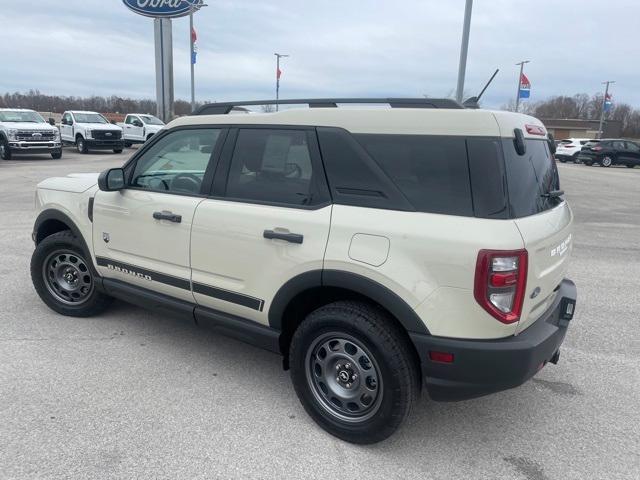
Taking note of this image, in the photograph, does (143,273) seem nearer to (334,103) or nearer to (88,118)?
(334,103)

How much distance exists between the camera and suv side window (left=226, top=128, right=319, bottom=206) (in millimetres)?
2871

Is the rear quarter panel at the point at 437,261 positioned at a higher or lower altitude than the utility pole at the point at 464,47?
lower

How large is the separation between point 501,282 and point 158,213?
2303 mm

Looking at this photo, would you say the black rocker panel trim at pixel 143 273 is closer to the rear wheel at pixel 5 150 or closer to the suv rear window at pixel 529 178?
the suv rear window at pixel 529 178

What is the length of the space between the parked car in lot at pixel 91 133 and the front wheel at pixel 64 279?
20.2 metres

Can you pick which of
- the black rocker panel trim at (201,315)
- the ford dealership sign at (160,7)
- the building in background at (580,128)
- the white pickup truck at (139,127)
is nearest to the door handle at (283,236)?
the black rocker panel trim at (201,315)

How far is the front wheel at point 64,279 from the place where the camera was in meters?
4.21

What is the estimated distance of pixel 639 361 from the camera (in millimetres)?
3807

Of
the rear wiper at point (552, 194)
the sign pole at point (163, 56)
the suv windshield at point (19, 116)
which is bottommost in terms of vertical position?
the rear wiper at point (552, 194)

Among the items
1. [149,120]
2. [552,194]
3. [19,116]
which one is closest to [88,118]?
[149,120]

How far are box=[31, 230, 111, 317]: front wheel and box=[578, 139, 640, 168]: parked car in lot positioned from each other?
30.3m

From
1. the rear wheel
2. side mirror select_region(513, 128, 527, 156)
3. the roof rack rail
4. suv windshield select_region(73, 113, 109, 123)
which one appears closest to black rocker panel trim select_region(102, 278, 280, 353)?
the roof rack rail

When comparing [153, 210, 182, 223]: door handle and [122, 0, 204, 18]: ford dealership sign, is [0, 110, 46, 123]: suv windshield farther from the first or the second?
[153, 210, 182, 223]: door handle

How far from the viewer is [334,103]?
2934 mm
